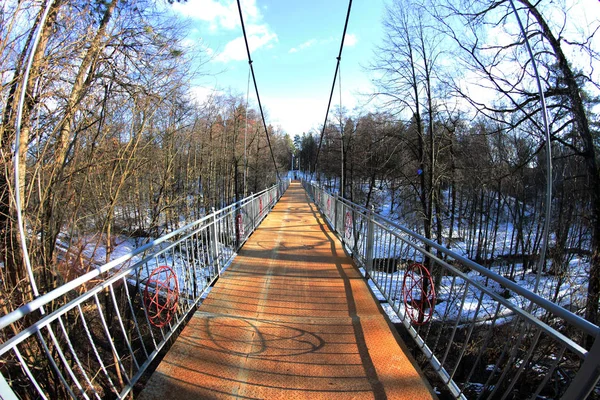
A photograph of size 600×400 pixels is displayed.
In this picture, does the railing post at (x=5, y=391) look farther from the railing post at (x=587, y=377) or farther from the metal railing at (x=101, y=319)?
the railing post at (x=587, y=377)

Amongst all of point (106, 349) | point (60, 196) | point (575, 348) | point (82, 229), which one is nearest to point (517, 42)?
point (575, 348)

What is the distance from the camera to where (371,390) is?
7.24 feet

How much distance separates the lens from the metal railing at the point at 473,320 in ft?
4.81

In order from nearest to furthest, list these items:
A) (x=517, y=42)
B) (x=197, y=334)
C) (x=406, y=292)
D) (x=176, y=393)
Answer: (x=176, y=393) < (x=197, y=334) < (x=406, y=292) < (x=517, y=42)

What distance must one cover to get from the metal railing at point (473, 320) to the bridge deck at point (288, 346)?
0.33 meters

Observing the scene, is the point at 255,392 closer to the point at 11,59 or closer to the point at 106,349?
the point at 11,59

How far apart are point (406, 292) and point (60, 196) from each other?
4620 millimetres

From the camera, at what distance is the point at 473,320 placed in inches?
84.1

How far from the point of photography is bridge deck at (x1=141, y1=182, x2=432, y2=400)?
223 centimetres

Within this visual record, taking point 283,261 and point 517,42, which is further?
point 517,42

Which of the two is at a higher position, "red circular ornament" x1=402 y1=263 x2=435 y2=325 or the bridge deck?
"red circular ornament" x1=402 y1=263 x2=435 y2=325

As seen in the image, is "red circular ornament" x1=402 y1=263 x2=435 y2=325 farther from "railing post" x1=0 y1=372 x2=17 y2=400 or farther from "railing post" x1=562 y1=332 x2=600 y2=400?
"railing post" x1=0 y1=372 x2=17 y2=400

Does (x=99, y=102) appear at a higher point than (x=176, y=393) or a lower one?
higher

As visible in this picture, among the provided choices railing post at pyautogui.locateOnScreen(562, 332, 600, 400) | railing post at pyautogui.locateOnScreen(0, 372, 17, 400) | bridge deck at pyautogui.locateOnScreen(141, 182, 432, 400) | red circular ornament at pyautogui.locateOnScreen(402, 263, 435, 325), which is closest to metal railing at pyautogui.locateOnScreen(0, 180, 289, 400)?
railing post at pyautogui.locateOnScreen(0, 372, 17, 400)
